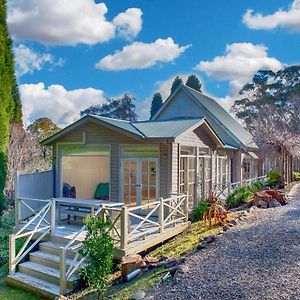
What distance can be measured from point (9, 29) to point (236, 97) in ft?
108

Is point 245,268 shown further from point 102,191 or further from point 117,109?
point 117,109

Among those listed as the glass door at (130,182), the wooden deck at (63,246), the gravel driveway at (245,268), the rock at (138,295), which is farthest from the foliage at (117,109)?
the rock at (138,295)

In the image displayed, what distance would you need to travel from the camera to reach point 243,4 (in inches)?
505

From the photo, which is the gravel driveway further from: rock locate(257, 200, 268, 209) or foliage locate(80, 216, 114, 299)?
rock locate(257, 200, 268, 209)

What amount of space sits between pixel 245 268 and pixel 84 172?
895cm

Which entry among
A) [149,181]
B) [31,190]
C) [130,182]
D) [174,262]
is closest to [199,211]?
[149,181]

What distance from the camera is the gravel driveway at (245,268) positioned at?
5.48 meters

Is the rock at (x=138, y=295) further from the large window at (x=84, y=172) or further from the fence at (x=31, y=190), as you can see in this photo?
the large window at (x=84, y=172)

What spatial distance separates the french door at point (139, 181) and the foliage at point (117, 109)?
103 feet

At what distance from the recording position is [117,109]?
42.8 m

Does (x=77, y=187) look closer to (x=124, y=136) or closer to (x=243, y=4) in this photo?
(x=124, y=136)

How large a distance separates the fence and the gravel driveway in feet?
20.8

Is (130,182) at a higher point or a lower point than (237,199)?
higher

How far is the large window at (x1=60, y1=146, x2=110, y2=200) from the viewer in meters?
12.5
